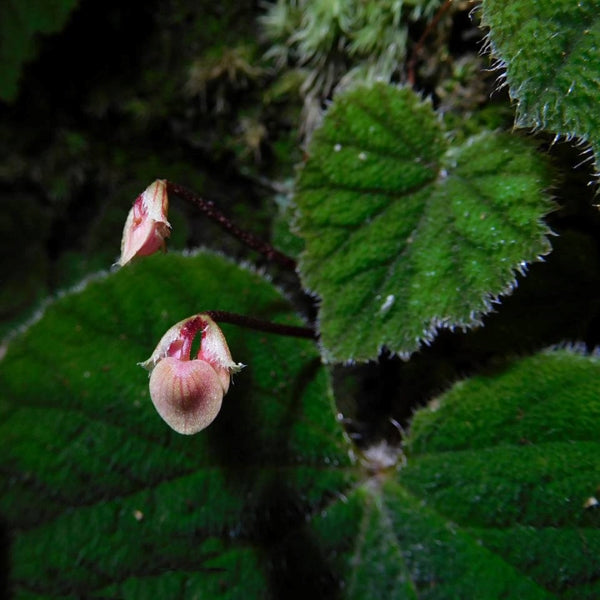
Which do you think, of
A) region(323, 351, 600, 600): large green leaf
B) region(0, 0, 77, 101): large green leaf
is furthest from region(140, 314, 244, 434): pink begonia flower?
region(0, 0, 77, 101): large green leaf

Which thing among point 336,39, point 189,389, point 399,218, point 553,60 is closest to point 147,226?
point 189,389

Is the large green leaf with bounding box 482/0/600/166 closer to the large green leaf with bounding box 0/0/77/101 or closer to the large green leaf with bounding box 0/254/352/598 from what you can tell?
the large green leaf with bounding box 0/254/352/598

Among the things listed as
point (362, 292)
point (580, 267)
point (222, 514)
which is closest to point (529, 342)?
point (580, 267)

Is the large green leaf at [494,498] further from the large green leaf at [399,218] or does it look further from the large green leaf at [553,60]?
the large green leaf at [553,60]

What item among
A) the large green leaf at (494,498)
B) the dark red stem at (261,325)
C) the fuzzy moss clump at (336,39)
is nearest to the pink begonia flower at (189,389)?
the dark red stem at (261,325)

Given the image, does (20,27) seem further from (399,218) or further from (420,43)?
(399,218)
